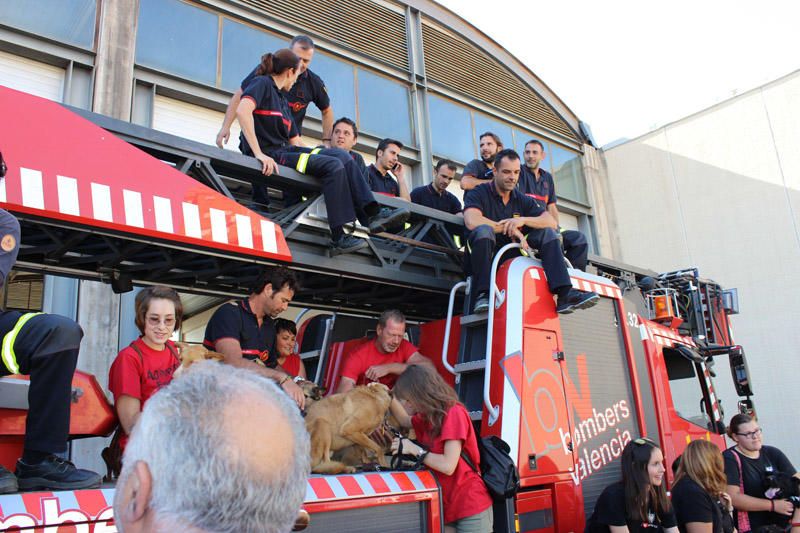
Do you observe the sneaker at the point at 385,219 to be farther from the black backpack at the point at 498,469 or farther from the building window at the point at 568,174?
the building window at the point at 568,174

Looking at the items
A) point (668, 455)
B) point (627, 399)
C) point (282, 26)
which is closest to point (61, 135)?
point (627, 399)

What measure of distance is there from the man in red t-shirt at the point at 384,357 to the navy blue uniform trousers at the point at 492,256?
0.62 meters

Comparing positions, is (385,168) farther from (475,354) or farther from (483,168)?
(475,354)

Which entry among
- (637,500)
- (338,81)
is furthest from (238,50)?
(637,500)

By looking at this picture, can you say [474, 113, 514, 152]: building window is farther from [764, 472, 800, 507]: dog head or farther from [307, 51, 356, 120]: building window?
[764, 472, 800, 507]: dog head

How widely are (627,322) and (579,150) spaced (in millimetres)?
14476

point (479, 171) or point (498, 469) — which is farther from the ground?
point (479, 171)

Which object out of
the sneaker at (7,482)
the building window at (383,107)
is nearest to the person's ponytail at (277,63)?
the sneaker at (7,482)

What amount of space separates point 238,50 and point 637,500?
9.80 metres

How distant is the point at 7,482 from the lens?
2158mm

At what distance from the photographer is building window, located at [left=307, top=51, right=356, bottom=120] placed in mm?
12297

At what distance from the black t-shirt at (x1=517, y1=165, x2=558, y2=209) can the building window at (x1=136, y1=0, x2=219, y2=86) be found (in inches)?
254

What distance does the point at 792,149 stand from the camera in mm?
15195

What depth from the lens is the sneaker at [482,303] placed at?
4.25m
